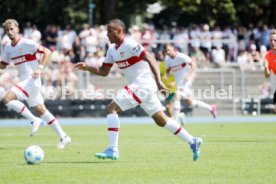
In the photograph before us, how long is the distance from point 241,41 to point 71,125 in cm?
1162

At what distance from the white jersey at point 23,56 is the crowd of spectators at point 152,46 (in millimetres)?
13547

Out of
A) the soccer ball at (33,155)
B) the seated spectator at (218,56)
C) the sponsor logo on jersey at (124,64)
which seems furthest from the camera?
the seated spectator at (218,56)

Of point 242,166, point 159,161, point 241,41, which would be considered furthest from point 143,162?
point 241,41

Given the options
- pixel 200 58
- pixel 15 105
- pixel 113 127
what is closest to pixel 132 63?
pixel 113 127

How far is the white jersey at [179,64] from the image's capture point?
2448cm

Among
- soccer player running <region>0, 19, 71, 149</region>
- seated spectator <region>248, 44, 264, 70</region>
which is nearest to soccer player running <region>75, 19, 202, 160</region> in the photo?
soccer player running <region>0, 19, 71, 149</region>

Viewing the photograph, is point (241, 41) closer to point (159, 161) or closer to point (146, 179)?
point (159, 161)

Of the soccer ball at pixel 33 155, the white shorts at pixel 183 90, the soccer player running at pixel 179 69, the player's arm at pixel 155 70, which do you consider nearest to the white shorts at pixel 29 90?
the soccer ball at pixel 33 155

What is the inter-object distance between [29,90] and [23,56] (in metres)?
0.75

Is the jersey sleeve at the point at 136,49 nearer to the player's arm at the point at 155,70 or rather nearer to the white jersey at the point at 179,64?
the player's arm at the point at 155,70

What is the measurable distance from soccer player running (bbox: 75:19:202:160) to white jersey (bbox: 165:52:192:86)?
10428 millimetres

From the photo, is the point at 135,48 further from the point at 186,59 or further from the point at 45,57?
the point at 186,59

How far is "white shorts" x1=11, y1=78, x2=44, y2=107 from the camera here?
17.2 m

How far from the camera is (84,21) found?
1956 inches
